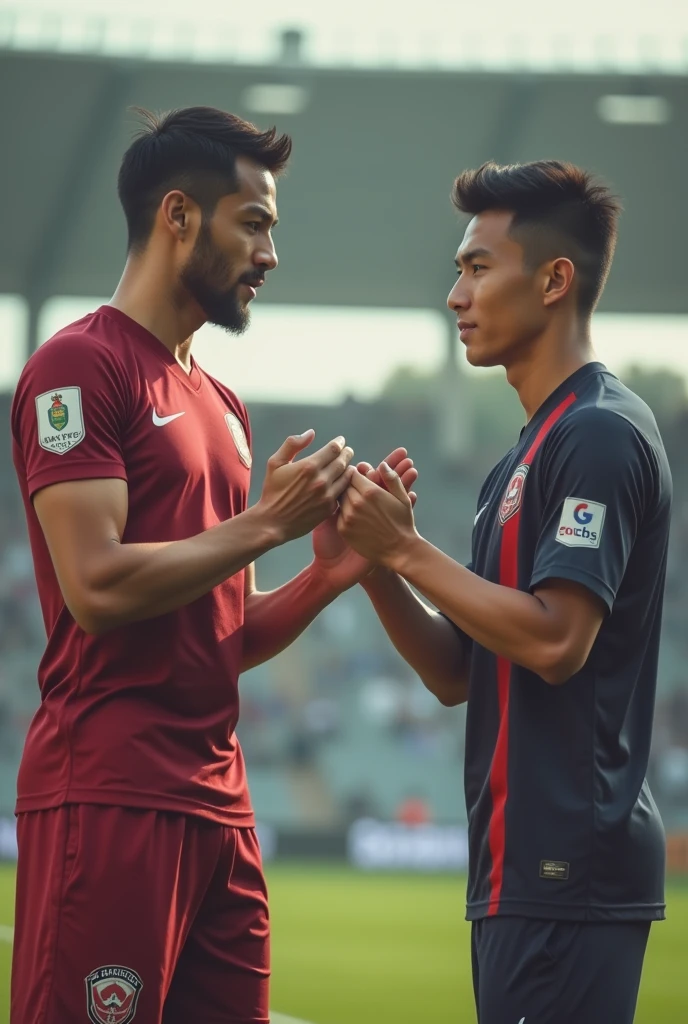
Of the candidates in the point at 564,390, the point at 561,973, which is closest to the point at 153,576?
the point at 564,390

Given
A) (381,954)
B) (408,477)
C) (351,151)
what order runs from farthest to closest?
(351,151) < (381,954) < (408,477)

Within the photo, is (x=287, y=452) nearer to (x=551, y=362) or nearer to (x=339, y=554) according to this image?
(x=339, y=554)

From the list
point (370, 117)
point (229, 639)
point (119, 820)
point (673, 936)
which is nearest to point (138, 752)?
point (119, 820)

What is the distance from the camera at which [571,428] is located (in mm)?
2852

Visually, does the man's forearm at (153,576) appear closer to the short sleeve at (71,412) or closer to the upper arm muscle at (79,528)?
the upper arm muscle at (79,528)

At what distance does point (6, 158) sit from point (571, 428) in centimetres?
2141

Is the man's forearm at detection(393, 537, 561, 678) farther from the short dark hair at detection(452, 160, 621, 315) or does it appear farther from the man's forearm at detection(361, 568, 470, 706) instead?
the short dark hair at detection(452, 160, 621, 315)

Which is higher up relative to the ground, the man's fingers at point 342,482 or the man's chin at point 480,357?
the man's chin at point 480,357

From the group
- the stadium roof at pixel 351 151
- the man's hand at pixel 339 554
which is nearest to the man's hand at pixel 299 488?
the man's hand at pixel 339 554

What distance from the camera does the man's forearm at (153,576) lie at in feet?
9.20

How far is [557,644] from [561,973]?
65cm

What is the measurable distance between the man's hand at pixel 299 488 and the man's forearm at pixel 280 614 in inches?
12.2

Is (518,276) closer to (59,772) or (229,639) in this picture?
(229,639)

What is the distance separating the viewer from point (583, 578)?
9.00ft
